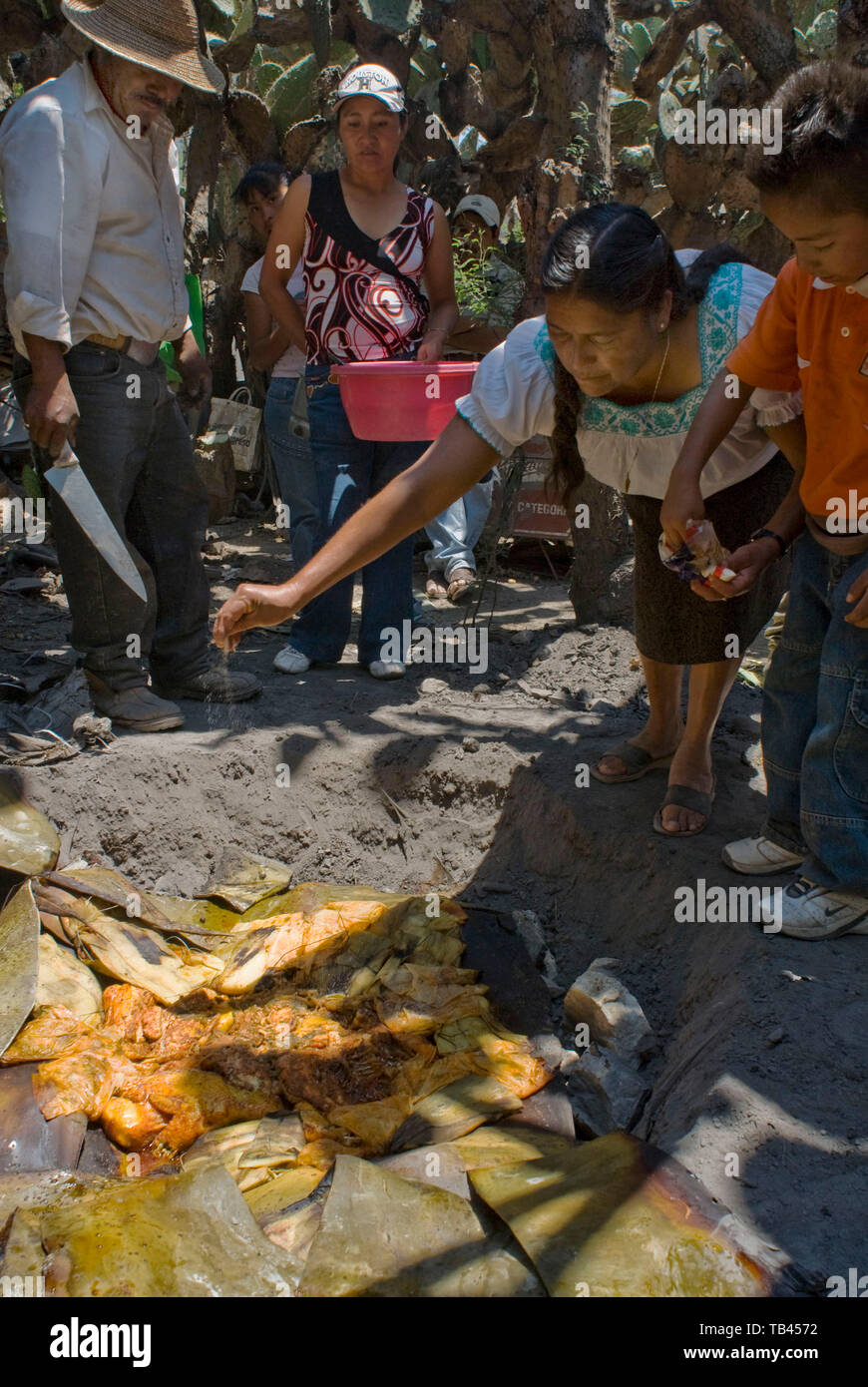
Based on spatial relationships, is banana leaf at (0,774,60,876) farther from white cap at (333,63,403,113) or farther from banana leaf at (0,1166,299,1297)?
white cap at (333,63,403,113)

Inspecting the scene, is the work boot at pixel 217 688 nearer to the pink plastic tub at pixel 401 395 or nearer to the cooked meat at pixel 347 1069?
the pink plastic tub at pixel 401 395

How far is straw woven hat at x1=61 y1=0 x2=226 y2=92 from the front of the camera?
3.36 meters

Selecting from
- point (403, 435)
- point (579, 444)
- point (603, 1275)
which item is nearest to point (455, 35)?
point (403, 435)

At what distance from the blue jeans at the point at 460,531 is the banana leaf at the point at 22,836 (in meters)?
3.09

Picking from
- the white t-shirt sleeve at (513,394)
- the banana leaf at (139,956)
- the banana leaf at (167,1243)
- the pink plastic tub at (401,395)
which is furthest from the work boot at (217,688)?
the banana leaf at (167,1243)

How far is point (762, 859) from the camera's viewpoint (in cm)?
283

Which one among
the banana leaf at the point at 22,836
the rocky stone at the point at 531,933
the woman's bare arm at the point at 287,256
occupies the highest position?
Answer: the woman's bare arm at the point at 287,256

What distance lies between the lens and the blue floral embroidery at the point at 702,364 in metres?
2.66

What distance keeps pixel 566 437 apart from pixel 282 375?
269cm

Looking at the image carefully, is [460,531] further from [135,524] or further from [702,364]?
[702,364]

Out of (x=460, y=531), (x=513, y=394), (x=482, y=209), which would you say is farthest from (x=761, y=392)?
(x=482, y=209)

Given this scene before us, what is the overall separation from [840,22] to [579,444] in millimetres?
2020

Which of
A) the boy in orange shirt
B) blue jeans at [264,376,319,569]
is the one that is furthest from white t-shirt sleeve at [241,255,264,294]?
the boy in orange shirt

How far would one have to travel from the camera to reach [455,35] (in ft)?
28.6
